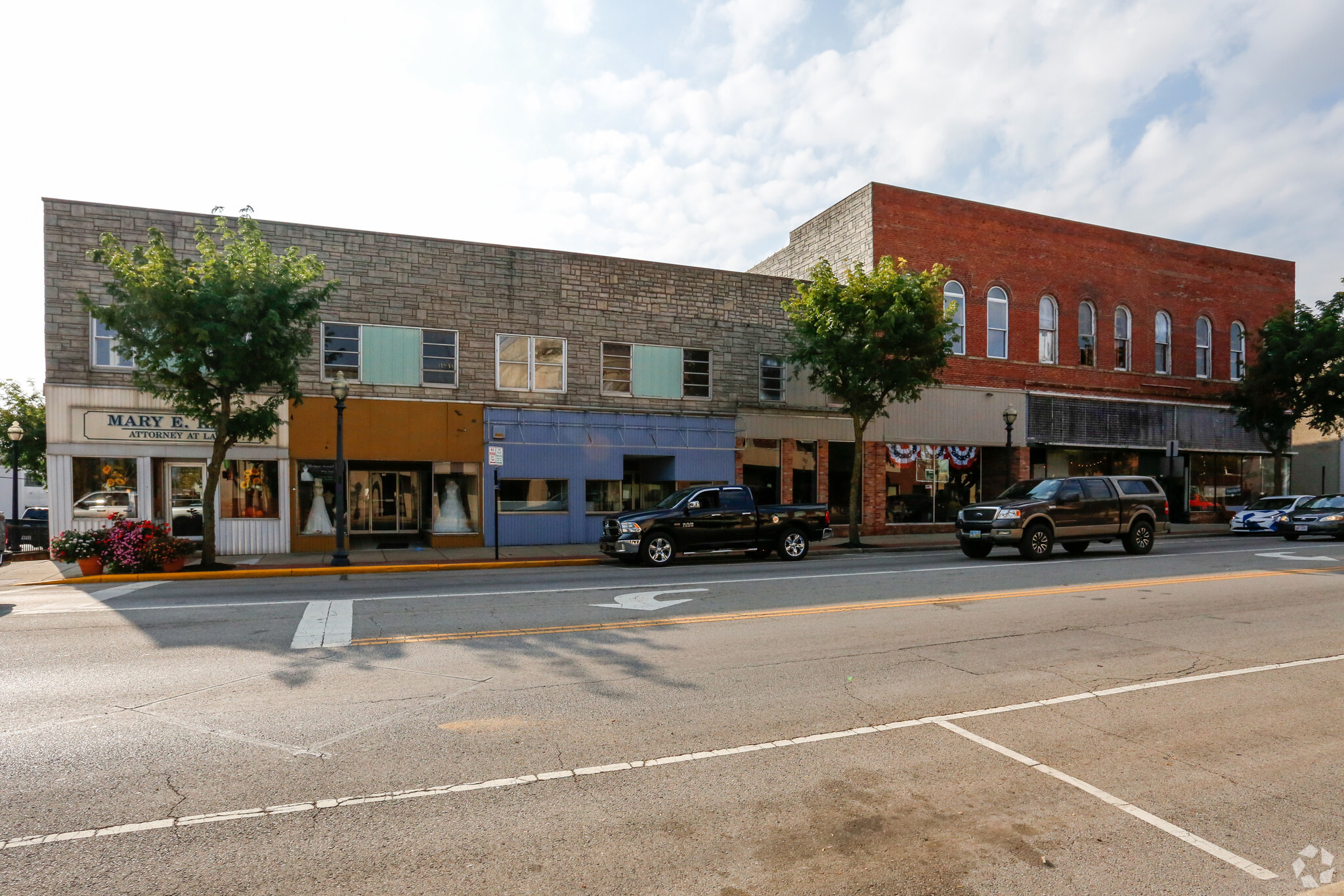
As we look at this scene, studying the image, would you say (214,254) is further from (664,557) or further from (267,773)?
(267,773)

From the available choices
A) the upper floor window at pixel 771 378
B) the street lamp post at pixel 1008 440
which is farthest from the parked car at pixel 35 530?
the street lamp post at pixel 1008 440

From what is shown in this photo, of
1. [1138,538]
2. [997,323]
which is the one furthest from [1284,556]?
[997,323]

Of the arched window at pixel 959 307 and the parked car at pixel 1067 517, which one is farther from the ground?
the arched window at pixel 959 307

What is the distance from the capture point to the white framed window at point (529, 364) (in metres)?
21.6

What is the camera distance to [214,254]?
1582 cm

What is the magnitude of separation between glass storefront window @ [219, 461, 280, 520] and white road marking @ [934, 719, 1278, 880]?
60.6 ft

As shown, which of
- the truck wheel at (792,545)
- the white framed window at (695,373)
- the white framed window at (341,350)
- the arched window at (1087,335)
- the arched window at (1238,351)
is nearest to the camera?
the truck wheel at (792,545)

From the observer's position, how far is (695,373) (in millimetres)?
23688

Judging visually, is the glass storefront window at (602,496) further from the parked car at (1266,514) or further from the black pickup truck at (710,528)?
the parked car at (1266,514)

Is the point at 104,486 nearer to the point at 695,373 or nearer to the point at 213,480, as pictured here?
the point at 213,480

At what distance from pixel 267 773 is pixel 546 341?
59.2 ft

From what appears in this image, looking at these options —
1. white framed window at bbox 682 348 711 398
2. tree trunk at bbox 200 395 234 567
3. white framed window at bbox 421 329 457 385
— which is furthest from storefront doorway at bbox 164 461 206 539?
white framed window at bbox 682 348 711 398

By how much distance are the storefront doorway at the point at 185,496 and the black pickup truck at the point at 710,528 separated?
34.2 ft

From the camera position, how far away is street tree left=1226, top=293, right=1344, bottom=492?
27.8 meters
